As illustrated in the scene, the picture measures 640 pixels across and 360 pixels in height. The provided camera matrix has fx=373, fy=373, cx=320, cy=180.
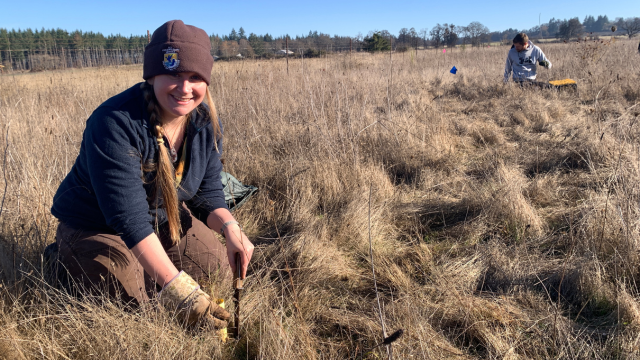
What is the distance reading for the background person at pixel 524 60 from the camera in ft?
22.7

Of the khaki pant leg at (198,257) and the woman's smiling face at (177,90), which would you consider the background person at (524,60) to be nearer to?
the khaki pant leg at (198,257)

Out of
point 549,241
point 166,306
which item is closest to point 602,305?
point 549,241

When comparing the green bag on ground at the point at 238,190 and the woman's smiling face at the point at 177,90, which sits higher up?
the woman's smiling face at the point at 177,90

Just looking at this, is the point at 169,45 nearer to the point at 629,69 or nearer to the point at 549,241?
the point at 549,241

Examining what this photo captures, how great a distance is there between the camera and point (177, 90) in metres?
1.42

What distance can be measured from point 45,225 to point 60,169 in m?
0.88

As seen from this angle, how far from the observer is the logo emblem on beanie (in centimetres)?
135

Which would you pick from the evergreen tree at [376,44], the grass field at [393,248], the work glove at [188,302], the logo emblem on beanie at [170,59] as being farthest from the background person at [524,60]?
the evergreen tree at [376,44]

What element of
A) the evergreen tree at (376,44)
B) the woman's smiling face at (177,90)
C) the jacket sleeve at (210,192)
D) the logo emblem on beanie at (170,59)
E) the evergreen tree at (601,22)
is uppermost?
the evergreen tree at (601,22)

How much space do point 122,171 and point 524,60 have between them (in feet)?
25.1

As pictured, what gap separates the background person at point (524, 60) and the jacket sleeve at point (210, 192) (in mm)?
6768

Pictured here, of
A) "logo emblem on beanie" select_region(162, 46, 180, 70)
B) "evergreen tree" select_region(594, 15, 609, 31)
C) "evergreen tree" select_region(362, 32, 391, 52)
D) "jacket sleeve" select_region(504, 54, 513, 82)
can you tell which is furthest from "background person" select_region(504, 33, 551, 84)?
"evergreen tree" select_region(594, 15, 609, 31)

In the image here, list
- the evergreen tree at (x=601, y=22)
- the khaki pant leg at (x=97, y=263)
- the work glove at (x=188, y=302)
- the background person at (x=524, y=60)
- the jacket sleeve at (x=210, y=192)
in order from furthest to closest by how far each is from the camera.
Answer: the evergreen tree at (x=601, y=22)
the background person at (x=524, y=60)
the jacket sleeve at (x=210, y=192)
the khaki pant leg at (x=97, y=263)
the work glove at (x=188, y=302)

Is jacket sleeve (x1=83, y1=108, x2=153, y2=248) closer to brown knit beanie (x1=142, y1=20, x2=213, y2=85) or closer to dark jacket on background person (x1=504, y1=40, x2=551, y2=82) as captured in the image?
brown knit beanie (x1=142, y1=20, x2=213, y2=85)
